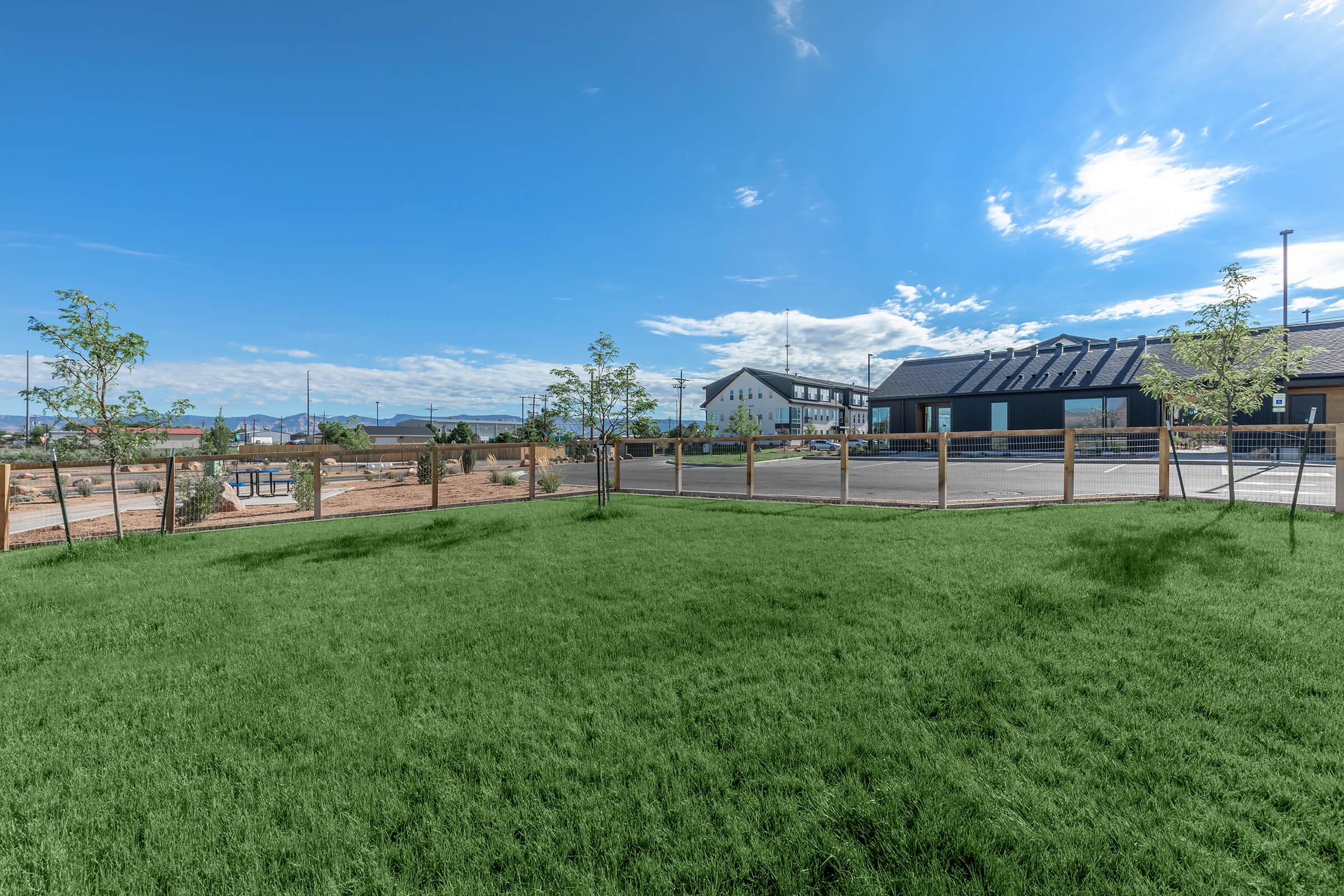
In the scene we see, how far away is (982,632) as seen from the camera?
3982mm

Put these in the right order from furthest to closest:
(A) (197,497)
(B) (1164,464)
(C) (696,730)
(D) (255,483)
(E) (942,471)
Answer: (D) (255,483), (A) (197,497), (E) (942,471), (B) (1164,464), (C) (696,730)

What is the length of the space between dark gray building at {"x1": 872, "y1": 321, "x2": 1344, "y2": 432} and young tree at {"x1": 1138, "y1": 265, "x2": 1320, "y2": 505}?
19180 millimetres

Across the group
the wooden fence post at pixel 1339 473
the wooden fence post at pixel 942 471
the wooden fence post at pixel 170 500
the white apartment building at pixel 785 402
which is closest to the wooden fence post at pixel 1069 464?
the wooden fence post at pixel 942 471

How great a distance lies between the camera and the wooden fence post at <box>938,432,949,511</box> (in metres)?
9.66

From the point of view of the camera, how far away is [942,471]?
9859 mm

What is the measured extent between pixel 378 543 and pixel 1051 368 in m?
37.5

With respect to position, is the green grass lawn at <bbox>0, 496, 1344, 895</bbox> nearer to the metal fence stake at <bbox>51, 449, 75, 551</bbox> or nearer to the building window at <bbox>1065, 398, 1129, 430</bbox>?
the metal fence stake at <bbox>51, 449, 75, 551</bbox>

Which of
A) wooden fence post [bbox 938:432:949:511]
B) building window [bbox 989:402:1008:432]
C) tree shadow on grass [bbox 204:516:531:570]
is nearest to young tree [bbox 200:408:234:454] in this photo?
tree shadow on grass [bbox 204:516:531:570]

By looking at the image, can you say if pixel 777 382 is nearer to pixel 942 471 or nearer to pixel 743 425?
pixel 743 425

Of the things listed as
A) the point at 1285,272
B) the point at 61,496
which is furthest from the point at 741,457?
the point at 1285,272

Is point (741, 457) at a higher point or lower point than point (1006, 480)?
higher

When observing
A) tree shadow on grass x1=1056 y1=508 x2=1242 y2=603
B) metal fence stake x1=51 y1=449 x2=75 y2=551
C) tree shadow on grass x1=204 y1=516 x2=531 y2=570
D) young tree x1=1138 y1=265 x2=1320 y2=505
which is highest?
young tree x1=1138 y1=265 x2=1320 y2=505

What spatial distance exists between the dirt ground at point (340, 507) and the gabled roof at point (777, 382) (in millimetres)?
50388

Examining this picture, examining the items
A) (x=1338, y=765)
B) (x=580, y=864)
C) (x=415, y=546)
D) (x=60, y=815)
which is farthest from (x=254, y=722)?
(x=1338, y=765)
